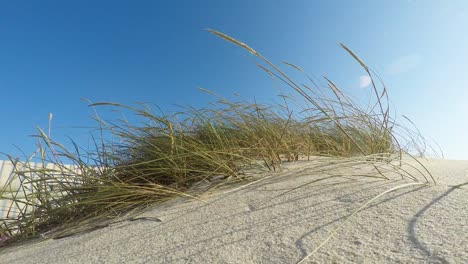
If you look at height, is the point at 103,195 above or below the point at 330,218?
above

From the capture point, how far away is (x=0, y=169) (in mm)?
4699

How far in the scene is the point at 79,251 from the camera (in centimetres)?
93

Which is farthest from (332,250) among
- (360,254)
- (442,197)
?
(442,197)

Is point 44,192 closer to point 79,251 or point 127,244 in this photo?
point 79,251

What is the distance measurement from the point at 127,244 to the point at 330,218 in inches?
21.5

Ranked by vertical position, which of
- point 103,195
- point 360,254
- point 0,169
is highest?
point 0,169

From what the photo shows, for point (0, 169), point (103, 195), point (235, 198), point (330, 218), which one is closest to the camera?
point (330, 218)

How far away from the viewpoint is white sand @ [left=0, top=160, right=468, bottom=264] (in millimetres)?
600

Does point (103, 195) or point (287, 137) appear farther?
point (287, 137)

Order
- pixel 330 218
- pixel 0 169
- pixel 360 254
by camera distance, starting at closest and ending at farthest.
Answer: pixel 360 254
pixel 330 218
pixel 0 169

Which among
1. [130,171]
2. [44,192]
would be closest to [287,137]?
[130,171]

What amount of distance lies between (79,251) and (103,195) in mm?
392

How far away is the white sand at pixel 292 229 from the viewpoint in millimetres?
600

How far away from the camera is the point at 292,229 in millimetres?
742
